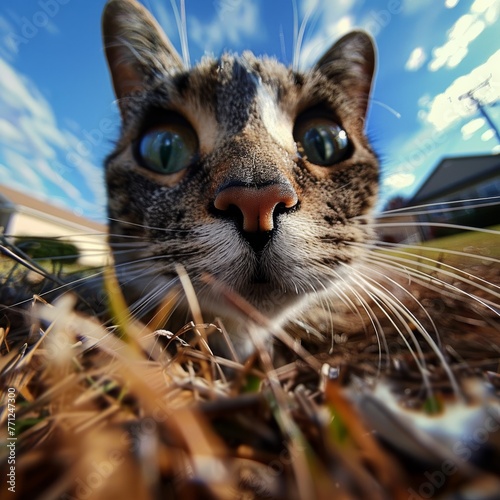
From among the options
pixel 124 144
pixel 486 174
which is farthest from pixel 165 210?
pixel 486 174

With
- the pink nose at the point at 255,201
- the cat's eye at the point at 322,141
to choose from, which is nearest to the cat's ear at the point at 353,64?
the cat's eye at the point at 322,141

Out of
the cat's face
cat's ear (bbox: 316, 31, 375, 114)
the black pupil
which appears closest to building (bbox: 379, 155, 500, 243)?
the cat's face

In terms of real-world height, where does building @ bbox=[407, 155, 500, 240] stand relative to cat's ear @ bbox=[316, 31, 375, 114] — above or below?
below

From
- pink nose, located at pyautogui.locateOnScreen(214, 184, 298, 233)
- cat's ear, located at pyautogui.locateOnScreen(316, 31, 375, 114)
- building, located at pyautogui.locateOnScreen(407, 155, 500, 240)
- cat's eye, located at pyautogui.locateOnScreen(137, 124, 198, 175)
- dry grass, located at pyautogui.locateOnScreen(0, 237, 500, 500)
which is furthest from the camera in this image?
cat's ear, located at pyautogui.locateOnScreen(316, 31, 375, 114)

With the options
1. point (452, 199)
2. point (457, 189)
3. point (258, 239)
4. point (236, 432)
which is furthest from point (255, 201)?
point (457, 189)

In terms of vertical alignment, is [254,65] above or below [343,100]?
above

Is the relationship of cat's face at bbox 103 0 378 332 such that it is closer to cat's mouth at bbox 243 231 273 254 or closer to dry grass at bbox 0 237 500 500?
cat's mouth at bbox 243 231 273 254

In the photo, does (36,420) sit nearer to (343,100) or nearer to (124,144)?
(124,144)

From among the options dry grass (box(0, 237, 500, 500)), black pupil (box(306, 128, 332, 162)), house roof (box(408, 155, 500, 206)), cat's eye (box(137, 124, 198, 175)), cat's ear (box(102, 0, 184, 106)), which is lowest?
dry grass (box(0, 237, 500, 500))
